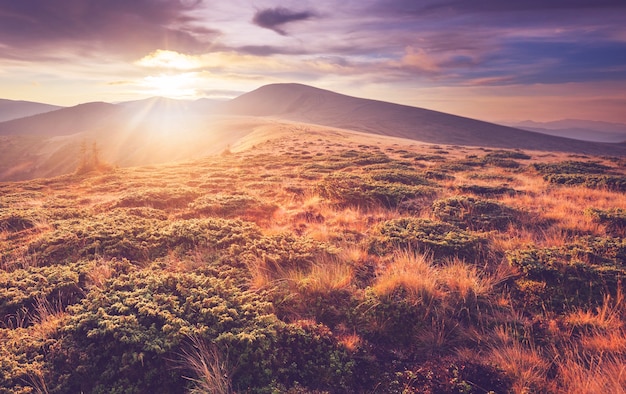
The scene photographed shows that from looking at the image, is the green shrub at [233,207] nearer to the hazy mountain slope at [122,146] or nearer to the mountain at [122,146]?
the hazy mountain slope at [122,146]

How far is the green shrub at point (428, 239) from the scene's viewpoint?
645cm

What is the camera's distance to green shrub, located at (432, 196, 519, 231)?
27.8 feet

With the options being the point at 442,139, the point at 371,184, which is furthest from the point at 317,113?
the point at 371,184

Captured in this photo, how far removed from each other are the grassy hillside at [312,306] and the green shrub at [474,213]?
9cm

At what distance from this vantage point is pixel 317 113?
18262 centimetres

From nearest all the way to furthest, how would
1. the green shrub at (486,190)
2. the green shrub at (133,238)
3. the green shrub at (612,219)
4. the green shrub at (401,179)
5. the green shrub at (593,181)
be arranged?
1. the green shrub at (133,238)
2. the green shrub at (612,219)
3. the green shrub at (486,190)
4. the green shrub at (593,181)
5. the green shrub at (401,179)

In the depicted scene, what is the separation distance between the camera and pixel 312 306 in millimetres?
4715

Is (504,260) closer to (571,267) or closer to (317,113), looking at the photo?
(571,267)

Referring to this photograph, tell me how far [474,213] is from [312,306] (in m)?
6.48

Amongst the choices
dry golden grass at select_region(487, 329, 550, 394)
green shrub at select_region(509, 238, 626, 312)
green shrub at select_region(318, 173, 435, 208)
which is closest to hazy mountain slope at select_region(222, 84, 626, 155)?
green shrub at select_region(318, 173, 435, 208)

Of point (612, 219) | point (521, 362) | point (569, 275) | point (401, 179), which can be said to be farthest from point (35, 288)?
point (401, 179)

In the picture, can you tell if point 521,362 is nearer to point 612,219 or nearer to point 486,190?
point 612,219

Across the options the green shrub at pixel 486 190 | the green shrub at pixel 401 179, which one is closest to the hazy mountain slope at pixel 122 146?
the green shrub at pixel 401 179

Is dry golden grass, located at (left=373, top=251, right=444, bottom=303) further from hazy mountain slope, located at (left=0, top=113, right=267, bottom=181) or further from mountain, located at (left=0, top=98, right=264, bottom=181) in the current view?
mountain, located at (left=0, top=98, right=264, bottom=181)
